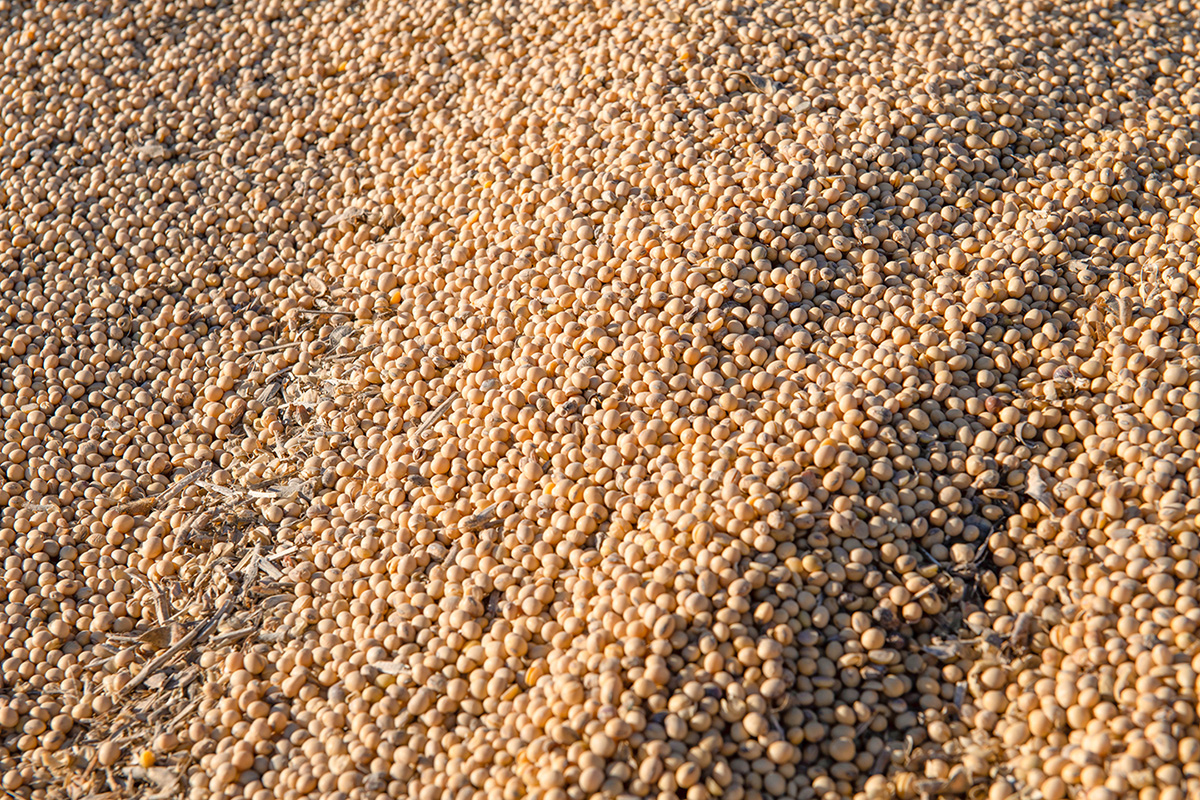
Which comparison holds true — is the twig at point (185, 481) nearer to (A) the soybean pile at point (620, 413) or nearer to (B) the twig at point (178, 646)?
(A) the soybean pile at point (620, 413)

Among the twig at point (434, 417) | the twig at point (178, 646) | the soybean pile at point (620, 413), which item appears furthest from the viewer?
the twig at point (434, 417)

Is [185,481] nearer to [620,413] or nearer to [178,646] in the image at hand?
[178,646]

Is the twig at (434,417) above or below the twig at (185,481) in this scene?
below

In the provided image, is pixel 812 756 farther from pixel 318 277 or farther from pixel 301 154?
pixel 301 154

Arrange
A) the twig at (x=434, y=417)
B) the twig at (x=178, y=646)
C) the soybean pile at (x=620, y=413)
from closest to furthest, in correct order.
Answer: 1. the soybean pile at (x=620, y=413)
2. the twig at (x=178, y=646)
3. the twig at (x=434, y=417)

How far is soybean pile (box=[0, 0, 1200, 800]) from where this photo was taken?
170 centimetres

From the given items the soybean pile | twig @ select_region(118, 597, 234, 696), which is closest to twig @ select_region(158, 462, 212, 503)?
the soybean pile

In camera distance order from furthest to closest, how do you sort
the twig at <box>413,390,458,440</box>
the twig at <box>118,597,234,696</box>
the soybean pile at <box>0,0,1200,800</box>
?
1. the twig at <box>413,390,458,440</box>
2. the twig at <box>118,597,234,696</box>
3. the soybean pile at <box>0,0,1200,800</box>

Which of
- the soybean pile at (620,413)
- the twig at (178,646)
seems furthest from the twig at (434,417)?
the twig at (178,646)

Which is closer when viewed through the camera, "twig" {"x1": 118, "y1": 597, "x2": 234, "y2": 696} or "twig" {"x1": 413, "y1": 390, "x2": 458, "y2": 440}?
"twig" {"x1": 118, "y1": 597, "x2": 234, "y2": 696}

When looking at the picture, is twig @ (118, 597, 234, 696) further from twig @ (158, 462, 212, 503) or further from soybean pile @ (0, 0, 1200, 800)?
twig @ (158, 462, 212, 503)

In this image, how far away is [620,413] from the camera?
6.81 ft

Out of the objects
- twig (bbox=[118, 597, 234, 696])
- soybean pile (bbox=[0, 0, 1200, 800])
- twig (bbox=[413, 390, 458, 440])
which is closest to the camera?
soybean pile (bbox=[0, 0, 1200, 800])

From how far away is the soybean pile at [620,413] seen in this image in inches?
66.9
